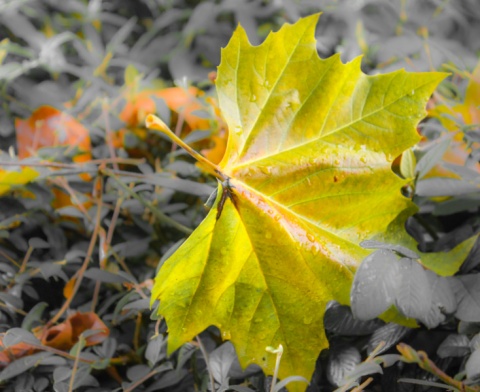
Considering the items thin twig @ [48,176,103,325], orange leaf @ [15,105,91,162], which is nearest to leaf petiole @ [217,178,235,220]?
thin twig @ [48,176,103,325]

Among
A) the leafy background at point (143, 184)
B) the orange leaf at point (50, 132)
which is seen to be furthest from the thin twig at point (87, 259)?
the orange leaf at point (50, 132)

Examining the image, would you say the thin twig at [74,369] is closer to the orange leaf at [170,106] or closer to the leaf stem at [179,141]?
the leaf stem at [179,141]

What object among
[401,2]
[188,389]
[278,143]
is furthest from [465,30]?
[188,389]

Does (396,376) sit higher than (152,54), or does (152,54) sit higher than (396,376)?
(152,54)

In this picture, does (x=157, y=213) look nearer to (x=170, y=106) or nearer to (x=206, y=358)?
(x=206, y=358)

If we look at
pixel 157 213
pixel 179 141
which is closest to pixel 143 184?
pixel 157 213

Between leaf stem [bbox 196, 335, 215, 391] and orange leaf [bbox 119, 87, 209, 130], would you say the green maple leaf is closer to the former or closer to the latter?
leaf stem [bbox 196, 335, 215, 391]

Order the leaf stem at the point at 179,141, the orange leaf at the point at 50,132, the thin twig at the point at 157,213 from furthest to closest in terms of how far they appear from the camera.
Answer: the orange leaf at the point at 50,132 → the thin twig at the point at 157,213 → the leaf stem at the point at 179,141

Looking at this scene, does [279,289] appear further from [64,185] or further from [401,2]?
[401,2]
